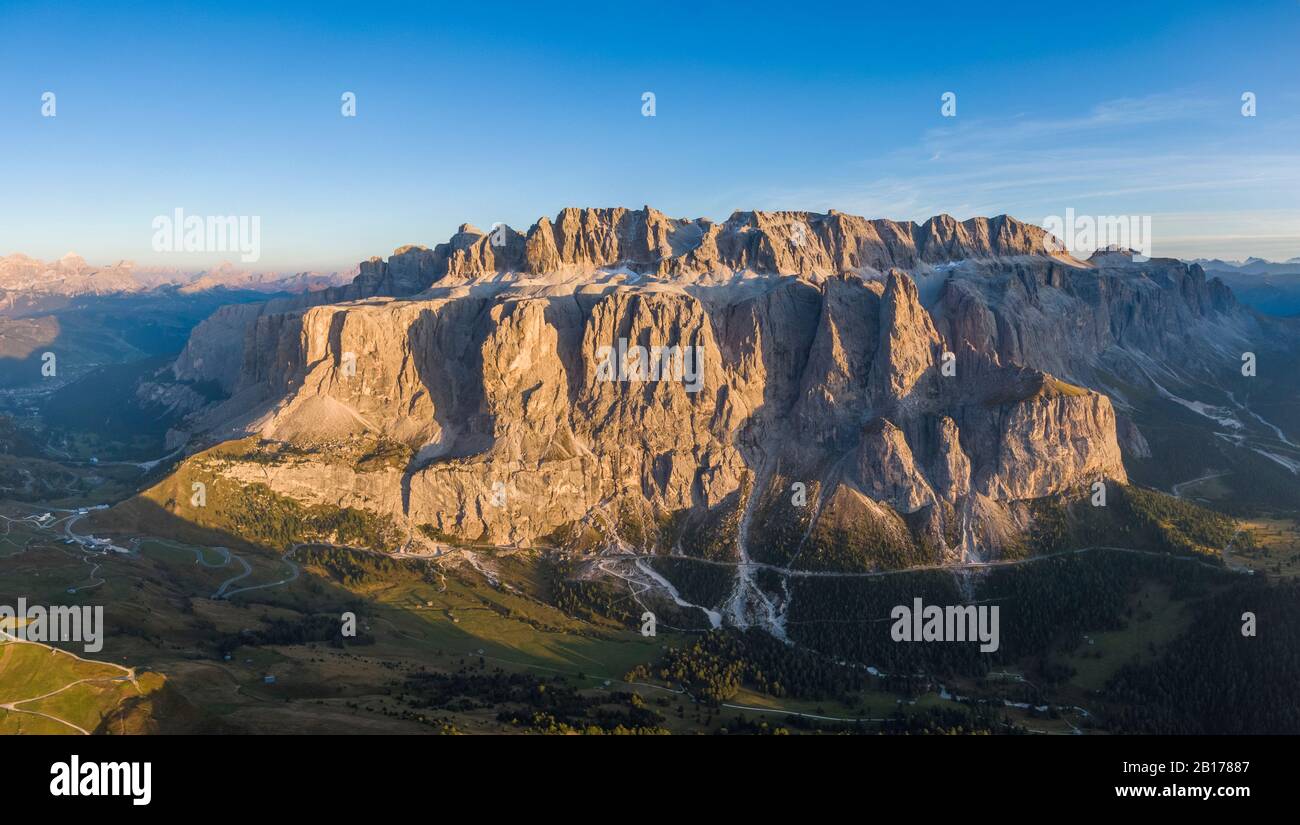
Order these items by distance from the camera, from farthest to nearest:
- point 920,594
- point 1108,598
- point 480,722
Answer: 1. point 920,594
2. point 1108,598
3. point 480,722

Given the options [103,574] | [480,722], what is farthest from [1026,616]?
[103,574]

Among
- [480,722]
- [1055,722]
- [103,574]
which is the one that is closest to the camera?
[480,722]

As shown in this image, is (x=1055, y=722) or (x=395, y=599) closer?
(x=1055, y=722)

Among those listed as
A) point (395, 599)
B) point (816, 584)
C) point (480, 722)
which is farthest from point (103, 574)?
point (816, 584)
